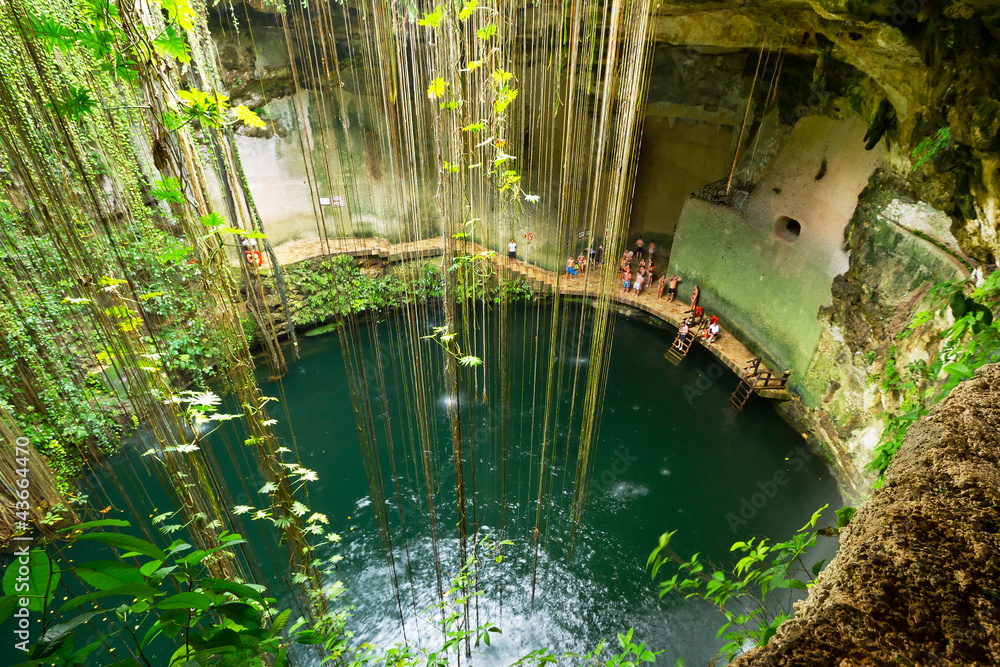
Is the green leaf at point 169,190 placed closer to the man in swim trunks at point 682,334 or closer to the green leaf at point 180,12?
the green leaf at point 180,12

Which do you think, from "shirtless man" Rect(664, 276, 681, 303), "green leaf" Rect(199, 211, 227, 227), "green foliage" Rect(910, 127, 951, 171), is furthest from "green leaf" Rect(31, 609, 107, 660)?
"shirtless man" Rect(664, 276, 681, 303)

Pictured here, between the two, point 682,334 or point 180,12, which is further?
point 682,334

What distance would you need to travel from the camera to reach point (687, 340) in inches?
280

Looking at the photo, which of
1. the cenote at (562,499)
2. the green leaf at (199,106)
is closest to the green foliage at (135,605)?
the green leaf at (199,106)

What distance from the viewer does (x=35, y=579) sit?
0.51 m

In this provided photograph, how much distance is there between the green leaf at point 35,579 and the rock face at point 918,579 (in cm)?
82

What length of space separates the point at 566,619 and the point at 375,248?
6.34 meters

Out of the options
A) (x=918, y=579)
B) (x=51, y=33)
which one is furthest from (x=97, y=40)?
(x=918, y=579)

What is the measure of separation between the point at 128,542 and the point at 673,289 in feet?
29.0

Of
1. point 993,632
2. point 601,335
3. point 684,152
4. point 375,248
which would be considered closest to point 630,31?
point 601,335

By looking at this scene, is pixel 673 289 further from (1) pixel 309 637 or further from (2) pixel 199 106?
(1) pixel 309 637

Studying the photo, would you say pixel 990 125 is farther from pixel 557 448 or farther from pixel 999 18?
pixel 557 448

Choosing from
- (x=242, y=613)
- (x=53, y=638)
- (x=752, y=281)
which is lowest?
(x=752, y=281)

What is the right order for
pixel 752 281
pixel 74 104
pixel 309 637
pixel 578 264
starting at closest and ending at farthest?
pixel 309 637 → pixel 74 104 → pixel 752 281 → pixel 578 264
